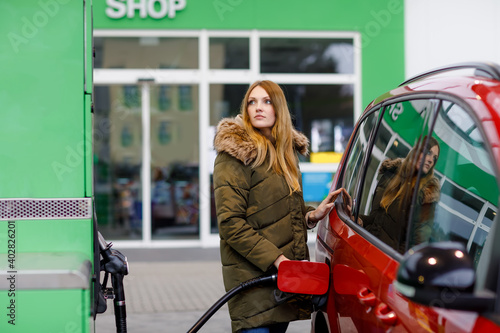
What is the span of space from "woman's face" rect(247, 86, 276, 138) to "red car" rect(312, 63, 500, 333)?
1.70 feet

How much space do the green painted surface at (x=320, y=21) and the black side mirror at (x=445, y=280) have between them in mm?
10388

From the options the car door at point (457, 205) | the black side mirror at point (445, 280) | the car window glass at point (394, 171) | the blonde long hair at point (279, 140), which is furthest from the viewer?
the blonde long hair at point (279, 140)

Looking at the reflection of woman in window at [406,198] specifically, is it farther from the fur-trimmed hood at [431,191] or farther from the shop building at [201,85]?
the shop building at [201,85]

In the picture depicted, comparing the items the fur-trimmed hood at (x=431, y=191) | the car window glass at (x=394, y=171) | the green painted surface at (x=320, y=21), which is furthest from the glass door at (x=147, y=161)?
the fur-trimmed hood at (x=431, y=191)

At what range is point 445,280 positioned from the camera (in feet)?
5.64

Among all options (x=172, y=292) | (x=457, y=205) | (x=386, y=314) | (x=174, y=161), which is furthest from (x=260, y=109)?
(x=174, y=161)

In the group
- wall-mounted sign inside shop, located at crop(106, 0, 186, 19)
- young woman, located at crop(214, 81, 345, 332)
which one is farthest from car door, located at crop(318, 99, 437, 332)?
wall-mounted sign inside shop, located at crop(106, 0, 186, 19)

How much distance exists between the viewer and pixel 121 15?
37.8ft

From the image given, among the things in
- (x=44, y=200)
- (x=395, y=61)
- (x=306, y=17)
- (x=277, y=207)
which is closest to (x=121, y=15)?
(x=306, y=17)

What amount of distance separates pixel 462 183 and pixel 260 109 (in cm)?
129

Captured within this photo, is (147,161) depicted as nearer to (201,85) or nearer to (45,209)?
(201,85)

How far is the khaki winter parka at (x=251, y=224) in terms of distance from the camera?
352 centimetres

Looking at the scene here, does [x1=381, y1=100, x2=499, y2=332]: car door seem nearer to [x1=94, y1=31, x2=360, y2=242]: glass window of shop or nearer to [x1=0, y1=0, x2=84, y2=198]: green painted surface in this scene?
[x1=0, y1=0, x2=84, y2=198]: green painted surface

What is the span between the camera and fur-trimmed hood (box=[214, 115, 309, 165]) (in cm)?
359
